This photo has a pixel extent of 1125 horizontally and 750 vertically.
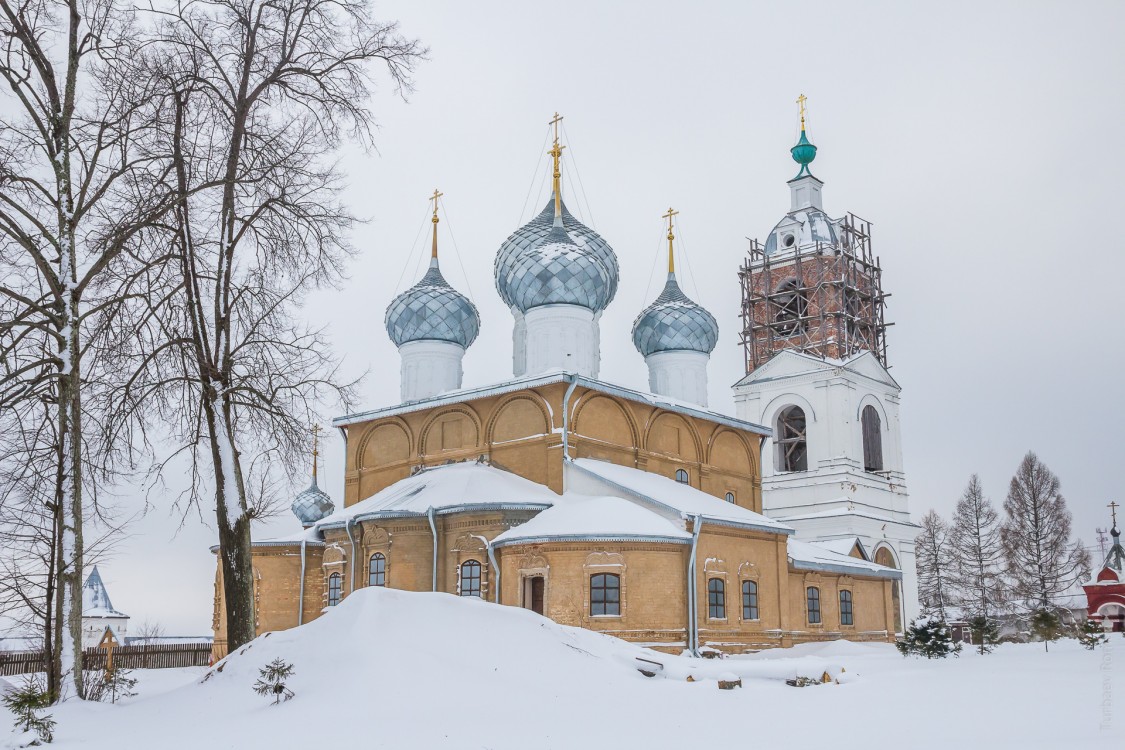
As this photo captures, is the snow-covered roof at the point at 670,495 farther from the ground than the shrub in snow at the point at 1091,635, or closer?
farther from the ground

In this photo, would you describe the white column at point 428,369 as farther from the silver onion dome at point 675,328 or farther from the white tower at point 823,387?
the white tower at point 823,387

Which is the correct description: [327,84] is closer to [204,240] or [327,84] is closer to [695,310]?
[204,240]

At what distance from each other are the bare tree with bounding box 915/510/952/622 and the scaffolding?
9.33 m

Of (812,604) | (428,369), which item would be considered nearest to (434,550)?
(428,369)

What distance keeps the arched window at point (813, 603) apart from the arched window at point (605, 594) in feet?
19.1

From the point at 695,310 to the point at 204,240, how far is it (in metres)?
15.2

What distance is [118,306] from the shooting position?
1073cm

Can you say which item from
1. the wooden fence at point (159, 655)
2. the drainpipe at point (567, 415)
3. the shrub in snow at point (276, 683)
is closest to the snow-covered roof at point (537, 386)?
the drainpipe at point (567, 415)

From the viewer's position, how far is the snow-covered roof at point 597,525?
16.8m

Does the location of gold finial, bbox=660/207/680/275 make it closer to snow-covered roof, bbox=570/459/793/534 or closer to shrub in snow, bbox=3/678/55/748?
snow-covered roof, bbox=570/459/793/534

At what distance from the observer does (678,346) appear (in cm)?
2470

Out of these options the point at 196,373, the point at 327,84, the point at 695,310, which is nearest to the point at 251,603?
the point at 196,373

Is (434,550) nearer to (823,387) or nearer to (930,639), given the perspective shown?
(930,639)

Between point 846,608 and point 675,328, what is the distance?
286 inches
